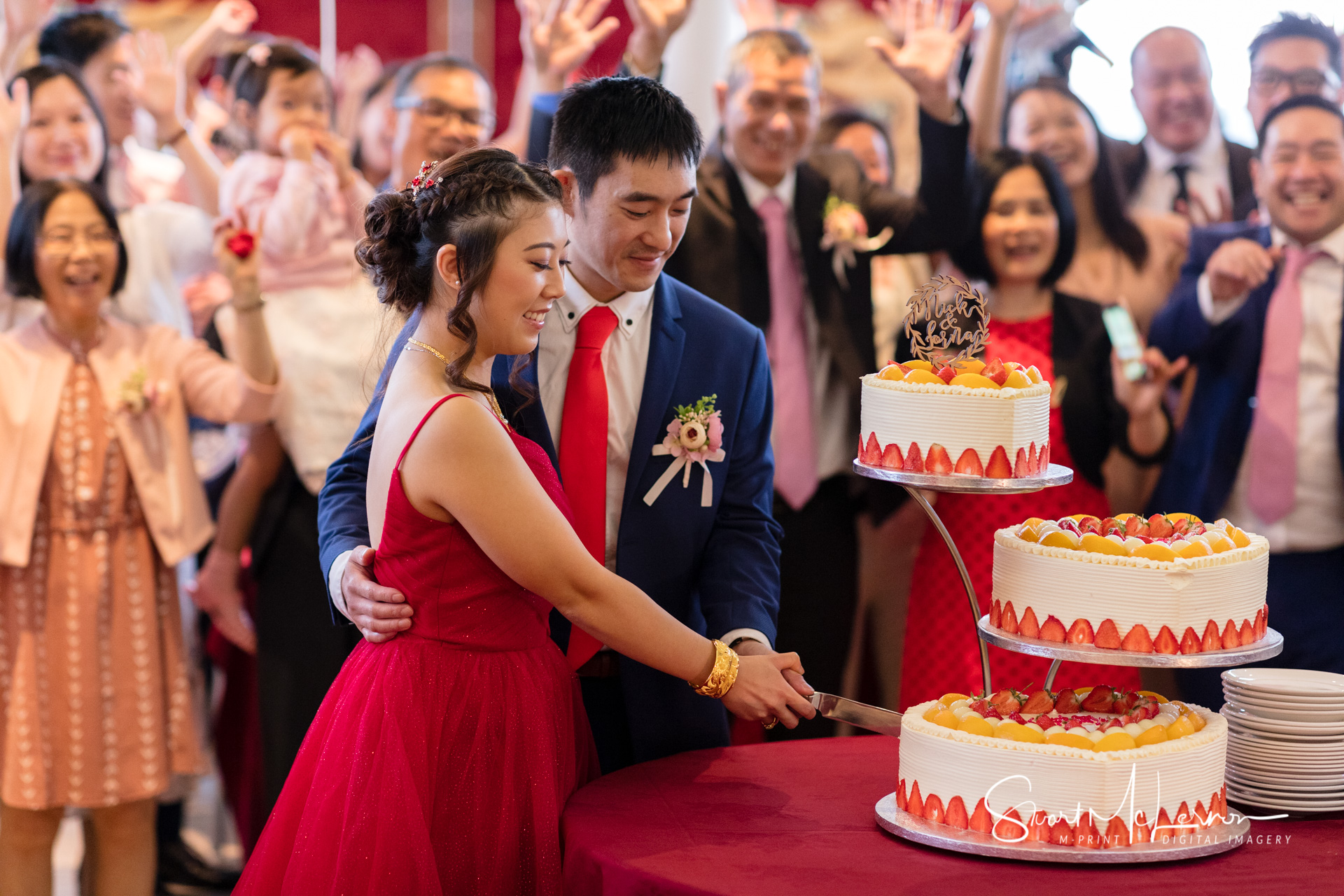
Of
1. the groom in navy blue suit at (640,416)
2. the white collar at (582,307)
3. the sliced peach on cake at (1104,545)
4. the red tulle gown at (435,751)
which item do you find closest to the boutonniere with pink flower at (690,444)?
the groom in navy blue suit at (640,416)

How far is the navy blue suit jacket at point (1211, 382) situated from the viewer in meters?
3.88

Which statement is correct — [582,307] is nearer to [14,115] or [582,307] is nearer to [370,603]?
[370,603]

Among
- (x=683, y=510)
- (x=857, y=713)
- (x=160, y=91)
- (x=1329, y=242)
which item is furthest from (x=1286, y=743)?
(x=160, y=91)

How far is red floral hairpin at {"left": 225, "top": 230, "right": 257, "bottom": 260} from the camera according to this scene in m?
3.60

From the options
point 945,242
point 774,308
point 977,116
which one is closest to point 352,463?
point 774,308

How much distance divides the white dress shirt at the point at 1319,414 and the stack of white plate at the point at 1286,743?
72.4 inches

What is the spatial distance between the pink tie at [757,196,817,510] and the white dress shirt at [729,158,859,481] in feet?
0.05

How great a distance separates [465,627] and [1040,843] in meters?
0.85

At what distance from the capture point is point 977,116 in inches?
162

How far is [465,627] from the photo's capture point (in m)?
2.02

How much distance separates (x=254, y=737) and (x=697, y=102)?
2.54 meters

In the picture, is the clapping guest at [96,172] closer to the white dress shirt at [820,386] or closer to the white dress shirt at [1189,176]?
the white dress shirt at [820,386]

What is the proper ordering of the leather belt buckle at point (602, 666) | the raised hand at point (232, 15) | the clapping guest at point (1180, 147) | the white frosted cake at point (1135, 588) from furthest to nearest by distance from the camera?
1. the raised hand at point (232, 15)
2. the clapping guest at point (1180, 147)
3. the leather belt buckle at point (602, 666)
4. the white frosted cake at point (1135, 588)

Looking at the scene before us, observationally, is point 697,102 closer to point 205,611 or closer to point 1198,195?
point 1198,195
